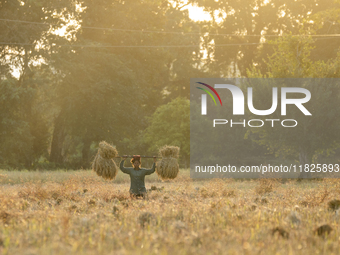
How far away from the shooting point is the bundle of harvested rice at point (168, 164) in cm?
1005

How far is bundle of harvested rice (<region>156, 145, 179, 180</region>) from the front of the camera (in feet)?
33.0

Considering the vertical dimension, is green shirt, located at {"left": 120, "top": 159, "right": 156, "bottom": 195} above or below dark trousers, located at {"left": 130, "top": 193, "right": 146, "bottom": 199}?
above

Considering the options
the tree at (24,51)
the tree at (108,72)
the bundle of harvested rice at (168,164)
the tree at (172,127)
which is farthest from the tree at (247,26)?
the bundle of harvested rice at (168,164)

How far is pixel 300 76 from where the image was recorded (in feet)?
69.8

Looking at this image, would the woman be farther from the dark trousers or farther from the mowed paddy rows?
the mowed paddy rows

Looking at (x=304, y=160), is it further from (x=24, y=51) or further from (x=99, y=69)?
(x=24, y=51)

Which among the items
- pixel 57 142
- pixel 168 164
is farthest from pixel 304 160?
pixel 57 142

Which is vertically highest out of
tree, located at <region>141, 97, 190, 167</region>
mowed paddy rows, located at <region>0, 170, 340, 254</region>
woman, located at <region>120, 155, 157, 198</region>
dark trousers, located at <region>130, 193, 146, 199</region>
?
tree, located at <region>141, 97, 190, 167</region>

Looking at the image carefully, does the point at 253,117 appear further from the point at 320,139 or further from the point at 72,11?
the point at 72,11

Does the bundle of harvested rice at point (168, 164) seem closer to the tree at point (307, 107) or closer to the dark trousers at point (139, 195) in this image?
the dark trousers at point (139, 195)

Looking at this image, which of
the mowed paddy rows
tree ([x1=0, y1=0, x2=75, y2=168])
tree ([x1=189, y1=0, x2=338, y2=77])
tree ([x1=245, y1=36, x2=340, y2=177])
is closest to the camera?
the mowed paddy rows

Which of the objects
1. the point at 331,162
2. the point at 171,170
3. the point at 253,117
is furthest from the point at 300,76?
the point at 171,170

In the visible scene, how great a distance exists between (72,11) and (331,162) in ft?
71.8

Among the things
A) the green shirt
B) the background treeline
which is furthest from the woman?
the background treeline
